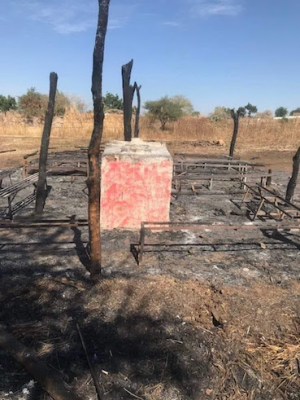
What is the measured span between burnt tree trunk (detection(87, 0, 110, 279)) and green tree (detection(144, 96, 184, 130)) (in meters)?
27.8

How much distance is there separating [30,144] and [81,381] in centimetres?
2143

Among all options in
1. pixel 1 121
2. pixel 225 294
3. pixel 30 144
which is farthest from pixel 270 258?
pixel 1 121

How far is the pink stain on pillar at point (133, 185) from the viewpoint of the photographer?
6.31 metres

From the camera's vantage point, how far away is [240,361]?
3.28 meters

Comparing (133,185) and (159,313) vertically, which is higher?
(133,185)

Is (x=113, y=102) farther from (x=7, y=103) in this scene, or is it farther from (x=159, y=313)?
(x=159, y=313)

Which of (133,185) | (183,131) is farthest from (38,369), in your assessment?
(183,131)

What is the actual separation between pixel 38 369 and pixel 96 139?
8.42ft

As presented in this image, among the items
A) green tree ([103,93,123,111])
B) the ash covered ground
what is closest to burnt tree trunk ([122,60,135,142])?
the ash covered ground

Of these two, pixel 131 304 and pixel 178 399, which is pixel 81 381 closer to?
pixel 178 399

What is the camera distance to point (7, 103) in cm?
3931

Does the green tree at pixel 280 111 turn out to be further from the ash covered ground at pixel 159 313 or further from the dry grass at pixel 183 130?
the ash covered ground at pixel 159 313

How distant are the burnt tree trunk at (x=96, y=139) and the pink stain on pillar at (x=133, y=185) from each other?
77.9 inches

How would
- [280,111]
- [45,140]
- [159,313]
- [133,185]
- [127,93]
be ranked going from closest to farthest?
[159,313] → [133,185] → [45,140] → [127,93] → [280,111]
